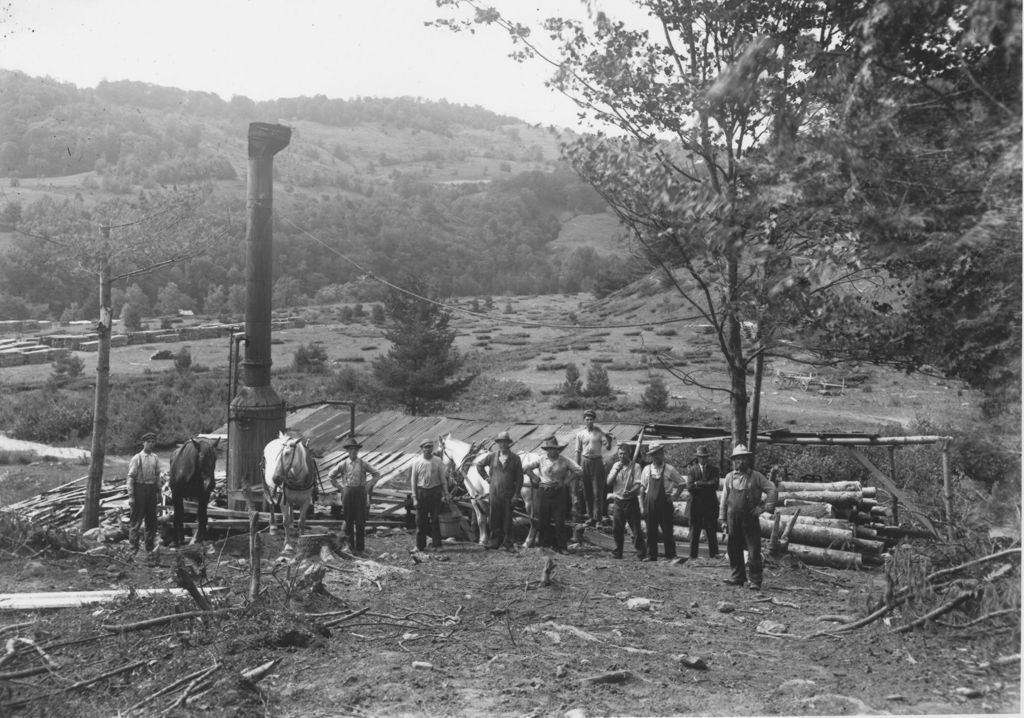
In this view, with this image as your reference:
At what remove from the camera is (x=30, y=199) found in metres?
94.6

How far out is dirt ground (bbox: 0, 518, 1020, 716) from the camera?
22.0ft

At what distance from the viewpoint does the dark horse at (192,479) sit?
12.8m

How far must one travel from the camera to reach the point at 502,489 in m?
12.4

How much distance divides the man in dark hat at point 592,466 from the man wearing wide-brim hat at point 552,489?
3.43ft

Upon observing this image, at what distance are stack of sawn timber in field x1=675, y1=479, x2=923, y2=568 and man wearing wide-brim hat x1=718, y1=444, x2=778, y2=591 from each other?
178cm

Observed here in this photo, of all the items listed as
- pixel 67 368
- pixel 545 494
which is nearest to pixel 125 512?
pixel 545 494

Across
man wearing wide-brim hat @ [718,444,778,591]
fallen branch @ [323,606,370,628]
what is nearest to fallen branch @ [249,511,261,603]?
fallen branch @ [323,606,370,628]

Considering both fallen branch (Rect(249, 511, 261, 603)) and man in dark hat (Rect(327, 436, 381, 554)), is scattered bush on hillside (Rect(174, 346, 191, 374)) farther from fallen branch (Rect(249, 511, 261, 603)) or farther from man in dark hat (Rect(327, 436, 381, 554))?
fallen branch (Rect(249, 511, 261, 603))

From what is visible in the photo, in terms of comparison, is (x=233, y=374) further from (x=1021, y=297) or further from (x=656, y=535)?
(x=1021, y=297)

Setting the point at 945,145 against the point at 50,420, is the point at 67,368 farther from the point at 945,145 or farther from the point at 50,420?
the point at 945,145

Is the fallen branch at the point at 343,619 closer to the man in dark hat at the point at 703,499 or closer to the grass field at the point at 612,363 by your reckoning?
the man in dark hat at the point at 703,499

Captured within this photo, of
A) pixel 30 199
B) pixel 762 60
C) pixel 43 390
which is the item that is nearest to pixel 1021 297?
pixel 762 60

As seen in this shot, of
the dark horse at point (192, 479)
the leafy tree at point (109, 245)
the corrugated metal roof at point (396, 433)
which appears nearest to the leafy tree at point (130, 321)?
the corrugated metal roof at point (396, 433)

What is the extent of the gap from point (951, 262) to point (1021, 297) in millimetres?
689
